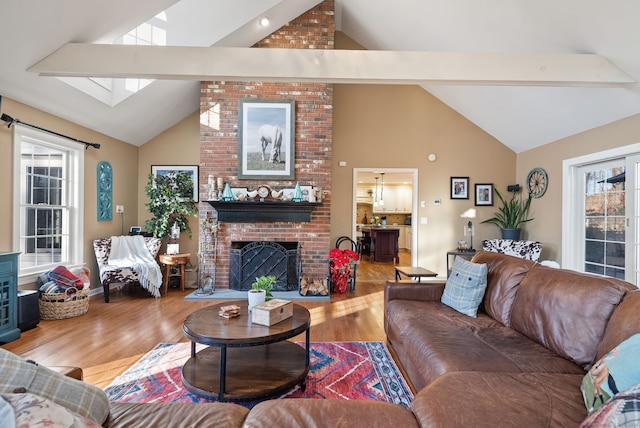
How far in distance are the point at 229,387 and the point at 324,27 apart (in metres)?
4.98

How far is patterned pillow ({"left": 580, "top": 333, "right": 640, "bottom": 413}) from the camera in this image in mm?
1096

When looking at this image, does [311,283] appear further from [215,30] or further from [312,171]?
[215,30]

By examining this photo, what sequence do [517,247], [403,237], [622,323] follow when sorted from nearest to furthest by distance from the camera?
[622,323]
[517,247]
[403,237]

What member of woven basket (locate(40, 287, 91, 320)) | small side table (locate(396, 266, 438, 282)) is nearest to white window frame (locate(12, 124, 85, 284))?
woven basket (locate(40, 287, 91, 320))

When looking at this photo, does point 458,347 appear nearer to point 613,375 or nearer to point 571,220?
point 613,375

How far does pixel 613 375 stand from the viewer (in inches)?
45.1

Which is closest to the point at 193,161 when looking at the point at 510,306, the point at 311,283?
the point at 311,283

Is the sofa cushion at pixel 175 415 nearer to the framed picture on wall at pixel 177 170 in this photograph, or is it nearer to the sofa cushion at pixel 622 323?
the sofa cushion at pixel 622 323

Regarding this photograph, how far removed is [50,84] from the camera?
11.2ft

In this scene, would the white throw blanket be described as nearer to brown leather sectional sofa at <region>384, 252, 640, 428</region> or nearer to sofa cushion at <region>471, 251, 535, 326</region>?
brown leather sectional sofa at <region>384, 252, 640, 428</region>

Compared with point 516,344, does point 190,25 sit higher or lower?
higher

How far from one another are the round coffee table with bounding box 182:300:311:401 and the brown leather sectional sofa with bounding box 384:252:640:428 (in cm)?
75

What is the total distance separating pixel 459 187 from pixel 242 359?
485cm

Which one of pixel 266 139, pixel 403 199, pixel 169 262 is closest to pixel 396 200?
pixel 403 199
